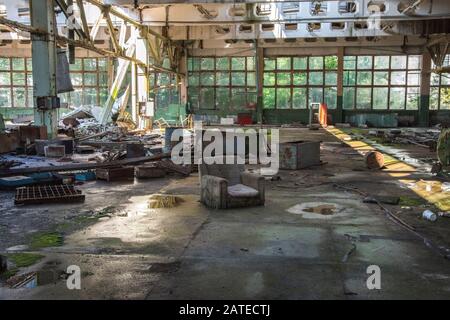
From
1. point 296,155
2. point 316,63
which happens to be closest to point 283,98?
point 316,63

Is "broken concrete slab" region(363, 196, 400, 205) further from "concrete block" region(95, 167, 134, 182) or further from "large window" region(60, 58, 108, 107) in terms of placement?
"large window" region(60, 58, 108, 107)

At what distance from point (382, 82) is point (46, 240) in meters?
26.8

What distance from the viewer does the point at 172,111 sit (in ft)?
102

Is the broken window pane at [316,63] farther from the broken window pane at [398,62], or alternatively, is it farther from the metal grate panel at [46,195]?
the metal grate panel at [46,195]

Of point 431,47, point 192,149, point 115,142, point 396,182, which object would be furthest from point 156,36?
point 396,182

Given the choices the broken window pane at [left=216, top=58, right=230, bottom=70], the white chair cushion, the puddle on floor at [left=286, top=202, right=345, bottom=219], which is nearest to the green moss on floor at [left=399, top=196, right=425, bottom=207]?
the puddle on floor at [left=286, top=202, right=345, bottom=219]

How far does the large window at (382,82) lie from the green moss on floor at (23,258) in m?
26.6

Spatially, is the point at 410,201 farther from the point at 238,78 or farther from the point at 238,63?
the point at 238,63

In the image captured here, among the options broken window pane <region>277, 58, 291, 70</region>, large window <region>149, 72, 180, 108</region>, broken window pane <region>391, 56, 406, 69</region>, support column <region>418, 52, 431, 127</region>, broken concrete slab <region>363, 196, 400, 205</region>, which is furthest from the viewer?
large window <region>149, 72, 180, 108</region>

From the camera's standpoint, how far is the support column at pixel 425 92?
2842cm

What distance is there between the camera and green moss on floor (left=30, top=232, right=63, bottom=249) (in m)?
5.70

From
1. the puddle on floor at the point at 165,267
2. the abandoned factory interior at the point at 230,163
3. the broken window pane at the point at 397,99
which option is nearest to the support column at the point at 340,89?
the abandoned factory interior at the point at 230,163

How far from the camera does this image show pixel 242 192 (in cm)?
773

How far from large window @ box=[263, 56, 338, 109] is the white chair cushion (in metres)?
22.9
